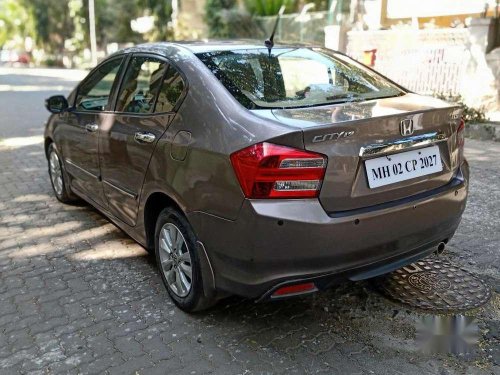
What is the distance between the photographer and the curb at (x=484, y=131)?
7938 mm

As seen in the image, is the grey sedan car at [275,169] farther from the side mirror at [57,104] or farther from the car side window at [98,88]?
the side mirror at [57,104]

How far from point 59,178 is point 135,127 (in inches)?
88.1

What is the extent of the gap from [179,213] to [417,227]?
1370mm

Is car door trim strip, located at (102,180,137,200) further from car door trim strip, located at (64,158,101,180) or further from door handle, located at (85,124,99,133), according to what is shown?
door handle, located at (85,124,99,133)

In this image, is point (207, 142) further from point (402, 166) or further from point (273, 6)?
point (273, 6)

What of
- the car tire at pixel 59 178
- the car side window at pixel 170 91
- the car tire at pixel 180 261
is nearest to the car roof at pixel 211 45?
the car side window at pixel 170 91

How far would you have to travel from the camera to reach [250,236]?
245 cm

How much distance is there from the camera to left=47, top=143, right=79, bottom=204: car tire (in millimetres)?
5048

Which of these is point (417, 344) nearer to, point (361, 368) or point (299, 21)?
point (361, 368)

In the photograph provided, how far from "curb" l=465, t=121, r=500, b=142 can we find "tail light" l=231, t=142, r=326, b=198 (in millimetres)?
6598

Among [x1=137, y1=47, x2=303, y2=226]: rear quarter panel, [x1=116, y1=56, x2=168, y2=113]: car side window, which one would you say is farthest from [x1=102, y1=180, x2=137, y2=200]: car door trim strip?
[x1=116, y1=56, x2=168, y2=113]: car side window

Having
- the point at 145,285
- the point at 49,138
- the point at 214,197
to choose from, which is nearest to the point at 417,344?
the point at 214,197

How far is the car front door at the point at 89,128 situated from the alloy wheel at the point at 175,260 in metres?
1.05

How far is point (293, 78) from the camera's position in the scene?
3275 millimetres
